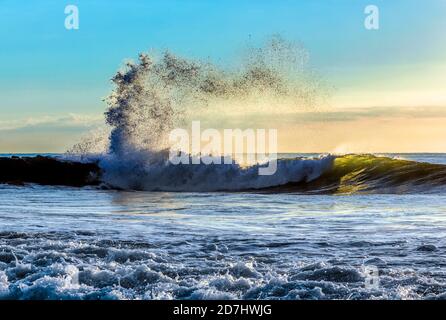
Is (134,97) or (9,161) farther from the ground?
(134,97)

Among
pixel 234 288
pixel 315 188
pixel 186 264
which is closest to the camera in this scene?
pixel 234 288

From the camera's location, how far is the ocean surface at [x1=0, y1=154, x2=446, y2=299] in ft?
22.5

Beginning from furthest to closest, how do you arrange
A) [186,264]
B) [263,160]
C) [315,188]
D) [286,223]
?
[263,160] → [315,188] → [286,223] → [186,264]

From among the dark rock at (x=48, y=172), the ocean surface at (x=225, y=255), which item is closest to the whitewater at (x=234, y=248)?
the ocean surface at (x=225, y=255)

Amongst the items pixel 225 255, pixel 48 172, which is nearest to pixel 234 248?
pixel 225 255

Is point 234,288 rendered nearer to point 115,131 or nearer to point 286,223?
point 286,223

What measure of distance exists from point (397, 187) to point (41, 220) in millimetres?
13614

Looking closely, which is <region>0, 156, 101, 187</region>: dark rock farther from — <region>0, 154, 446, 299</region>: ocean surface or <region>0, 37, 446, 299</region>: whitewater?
<region>0, 154, 446, 299</region>: ocean surface

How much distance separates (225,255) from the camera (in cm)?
875

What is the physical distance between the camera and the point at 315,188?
26062mm

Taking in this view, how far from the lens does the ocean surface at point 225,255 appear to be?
686 centimetres

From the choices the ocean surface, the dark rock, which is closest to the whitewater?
the ocean surface

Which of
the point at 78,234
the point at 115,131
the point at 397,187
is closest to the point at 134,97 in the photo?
the point at 115,131

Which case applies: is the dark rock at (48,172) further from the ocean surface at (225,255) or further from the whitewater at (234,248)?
the ocean surface at (225,255)
